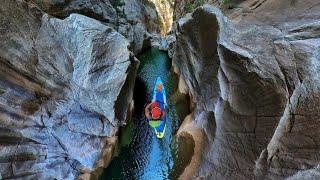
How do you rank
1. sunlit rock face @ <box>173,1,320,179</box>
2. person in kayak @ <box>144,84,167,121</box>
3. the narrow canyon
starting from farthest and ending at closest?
person in kayak @ <box>144,84,167,121</box> < the narrow canyon < sunlit rock face @ <box>173,1,320,179</box>

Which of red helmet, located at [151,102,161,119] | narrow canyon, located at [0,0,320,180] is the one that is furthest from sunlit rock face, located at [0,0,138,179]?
red helmet, located at [151,102,161,119]

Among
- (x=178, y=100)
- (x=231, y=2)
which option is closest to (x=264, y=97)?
(x=178, y=100)

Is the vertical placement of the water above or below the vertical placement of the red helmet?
below

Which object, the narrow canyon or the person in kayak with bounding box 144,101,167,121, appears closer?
the narrow canyon

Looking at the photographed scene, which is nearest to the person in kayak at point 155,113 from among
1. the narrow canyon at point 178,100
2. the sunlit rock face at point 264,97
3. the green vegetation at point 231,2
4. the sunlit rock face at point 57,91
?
the narrow canyon at point 178,100

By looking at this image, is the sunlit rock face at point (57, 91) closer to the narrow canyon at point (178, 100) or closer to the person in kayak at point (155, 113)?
the narrow canyon at point (178, 100)

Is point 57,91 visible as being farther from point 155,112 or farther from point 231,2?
point 231,2

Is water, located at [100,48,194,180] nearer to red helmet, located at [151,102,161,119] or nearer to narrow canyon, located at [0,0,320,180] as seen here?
narrow canyon, located at [0,0,320,180]
